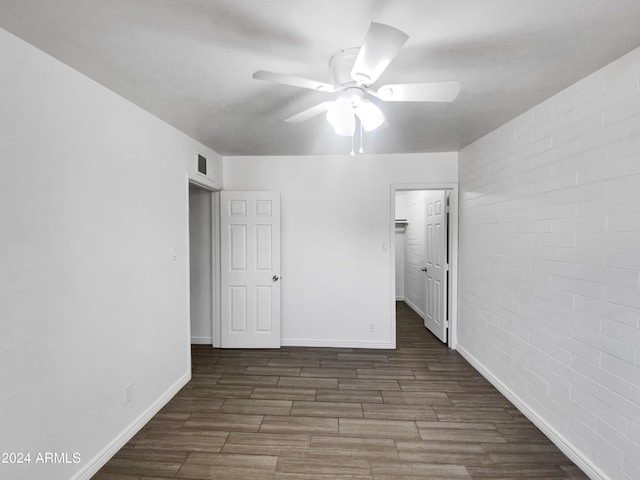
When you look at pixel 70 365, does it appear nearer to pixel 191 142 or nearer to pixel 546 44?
pixel 191 142

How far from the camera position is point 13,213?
1.37m

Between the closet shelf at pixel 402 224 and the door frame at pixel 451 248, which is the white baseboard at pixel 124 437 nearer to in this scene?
the door frame at pixel 451 248

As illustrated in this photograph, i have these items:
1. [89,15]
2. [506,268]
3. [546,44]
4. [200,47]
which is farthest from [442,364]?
[89,15]

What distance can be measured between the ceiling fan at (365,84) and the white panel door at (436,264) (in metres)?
2.54

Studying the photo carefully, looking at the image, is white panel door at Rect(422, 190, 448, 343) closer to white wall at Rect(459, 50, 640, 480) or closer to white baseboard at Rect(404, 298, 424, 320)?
white baseboard at Rect(404, 298, 424, 320)

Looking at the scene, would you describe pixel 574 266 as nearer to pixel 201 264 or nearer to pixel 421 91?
pixel 421 91

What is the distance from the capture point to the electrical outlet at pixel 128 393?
2.06 metres

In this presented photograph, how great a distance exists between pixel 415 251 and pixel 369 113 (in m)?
4.25

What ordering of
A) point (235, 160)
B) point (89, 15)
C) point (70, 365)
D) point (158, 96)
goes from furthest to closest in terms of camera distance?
1. point (235, 160)
2. point (158, 96)
3. point (70, 365)
4. point (89, 15)

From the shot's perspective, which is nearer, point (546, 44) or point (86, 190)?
point (546, 44)

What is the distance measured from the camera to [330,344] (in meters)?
3.71

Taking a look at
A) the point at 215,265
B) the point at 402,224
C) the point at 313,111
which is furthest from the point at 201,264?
the point at 402,224

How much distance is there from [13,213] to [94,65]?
917 millimetres

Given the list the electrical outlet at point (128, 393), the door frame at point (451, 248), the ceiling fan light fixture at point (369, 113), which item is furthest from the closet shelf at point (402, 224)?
the electrical outlet at point (128, 393)
